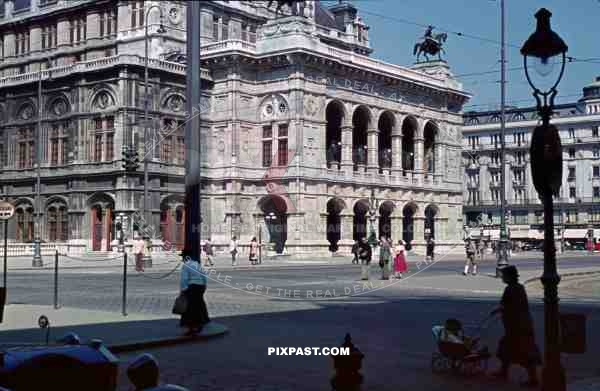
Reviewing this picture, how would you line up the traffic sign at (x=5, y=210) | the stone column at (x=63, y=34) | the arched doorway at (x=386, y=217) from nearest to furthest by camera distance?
1. the traffic sign at (x=5, y=210)
2. the arched doorway at (x=386, y=217)
3. the stone column at (x=63, y=34)

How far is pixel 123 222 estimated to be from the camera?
172 ft

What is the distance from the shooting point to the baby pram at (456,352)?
36.2 feet

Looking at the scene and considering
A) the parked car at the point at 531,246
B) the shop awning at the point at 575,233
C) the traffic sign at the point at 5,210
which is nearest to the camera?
the traffic sign at the point at 5,210

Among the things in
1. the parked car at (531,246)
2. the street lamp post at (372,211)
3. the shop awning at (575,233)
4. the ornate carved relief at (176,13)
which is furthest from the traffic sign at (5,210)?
the shop awning at (575,233)

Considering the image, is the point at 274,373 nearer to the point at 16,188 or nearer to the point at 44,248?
the point at 44,248

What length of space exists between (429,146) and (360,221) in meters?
16.2

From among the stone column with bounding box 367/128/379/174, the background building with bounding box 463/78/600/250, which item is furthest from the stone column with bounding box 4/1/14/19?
the background building with bounding box 463/78/600/250

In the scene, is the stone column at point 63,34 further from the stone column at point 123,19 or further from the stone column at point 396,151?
the stone column at point 396,151

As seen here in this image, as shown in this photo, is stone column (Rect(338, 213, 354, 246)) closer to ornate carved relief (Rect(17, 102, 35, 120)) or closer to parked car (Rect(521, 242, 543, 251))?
ornate carved relief (Rect(17, 102, 35, 120))

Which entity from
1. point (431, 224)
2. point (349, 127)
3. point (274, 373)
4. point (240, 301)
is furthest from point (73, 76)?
point (274, 373)

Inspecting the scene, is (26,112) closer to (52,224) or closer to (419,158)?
(52,224)

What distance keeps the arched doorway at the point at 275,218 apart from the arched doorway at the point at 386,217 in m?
9.62

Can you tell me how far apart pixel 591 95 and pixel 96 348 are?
63890 mm

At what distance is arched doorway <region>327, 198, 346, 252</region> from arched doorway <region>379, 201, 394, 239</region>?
14.8 ft
